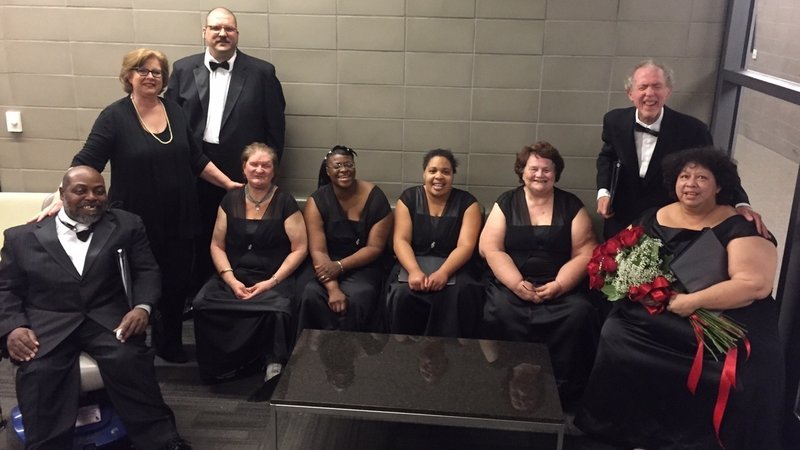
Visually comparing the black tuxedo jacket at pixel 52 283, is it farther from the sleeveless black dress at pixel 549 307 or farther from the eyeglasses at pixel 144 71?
the sleeveless black dress at pixel 549 307

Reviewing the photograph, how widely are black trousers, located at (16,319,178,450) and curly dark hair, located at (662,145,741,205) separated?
2.52 meters

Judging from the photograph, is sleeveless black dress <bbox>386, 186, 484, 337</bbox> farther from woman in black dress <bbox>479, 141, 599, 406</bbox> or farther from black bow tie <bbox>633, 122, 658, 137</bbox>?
black bow tie <bbox>633, 122, 658, 137</bbox>

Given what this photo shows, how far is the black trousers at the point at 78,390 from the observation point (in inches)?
118

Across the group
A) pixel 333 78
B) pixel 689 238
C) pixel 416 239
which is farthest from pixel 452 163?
pixel 689 238

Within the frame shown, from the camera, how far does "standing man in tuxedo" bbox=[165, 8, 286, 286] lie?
4.16 meters

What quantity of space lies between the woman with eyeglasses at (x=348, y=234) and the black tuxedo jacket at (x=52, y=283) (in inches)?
40.7

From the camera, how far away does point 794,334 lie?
3307mm

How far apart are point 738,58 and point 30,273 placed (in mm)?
3868

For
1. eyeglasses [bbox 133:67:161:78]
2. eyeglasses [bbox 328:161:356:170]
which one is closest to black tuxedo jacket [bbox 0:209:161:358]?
eyeglasses [bbox 133:67:161:78]

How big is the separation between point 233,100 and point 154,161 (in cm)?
68

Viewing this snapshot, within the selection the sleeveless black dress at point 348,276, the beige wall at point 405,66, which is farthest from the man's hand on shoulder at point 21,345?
the beige wall at point 405,66

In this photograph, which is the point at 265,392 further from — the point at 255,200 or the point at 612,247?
the point at 612,247


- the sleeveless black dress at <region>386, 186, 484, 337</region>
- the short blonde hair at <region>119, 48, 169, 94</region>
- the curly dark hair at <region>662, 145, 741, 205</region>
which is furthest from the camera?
the sleeveless black dress at <region>386, 186, 484, 337</region>

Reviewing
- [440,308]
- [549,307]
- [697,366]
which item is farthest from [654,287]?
[440,308]
